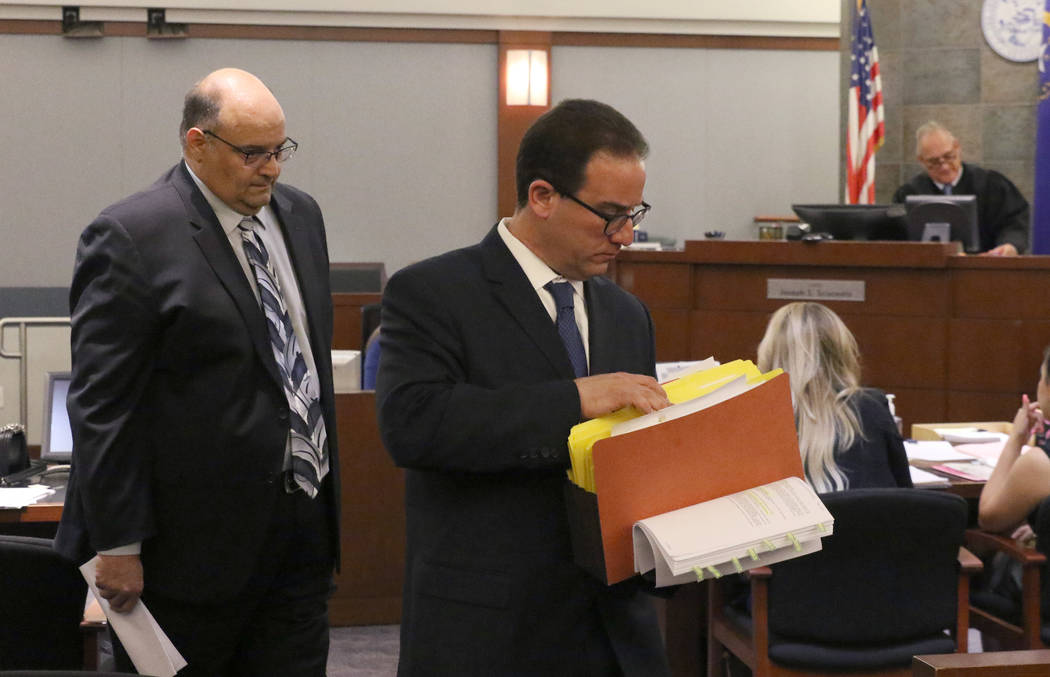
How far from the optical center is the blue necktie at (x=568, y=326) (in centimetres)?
191

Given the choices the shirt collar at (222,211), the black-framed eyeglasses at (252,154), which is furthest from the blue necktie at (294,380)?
the black-framed eyeglasses at (252,154)

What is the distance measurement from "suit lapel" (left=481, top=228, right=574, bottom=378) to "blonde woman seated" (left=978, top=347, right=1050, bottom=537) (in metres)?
2.06

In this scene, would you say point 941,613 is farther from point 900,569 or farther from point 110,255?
point 110,255

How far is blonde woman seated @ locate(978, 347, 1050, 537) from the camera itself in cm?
347

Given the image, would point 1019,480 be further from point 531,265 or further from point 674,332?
point 674,332

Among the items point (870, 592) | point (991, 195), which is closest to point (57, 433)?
point (870, 592)

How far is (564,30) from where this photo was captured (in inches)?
436

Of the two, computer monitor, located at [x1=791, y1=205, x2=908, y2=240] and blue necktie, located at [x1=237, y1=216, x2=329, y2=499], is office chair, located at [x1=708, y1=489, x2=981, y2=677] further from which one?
computer monitor, located at [x1=791, y1=205, x2=908, y2=240]

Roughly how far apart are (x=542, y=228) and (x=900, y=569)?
1.70 metres

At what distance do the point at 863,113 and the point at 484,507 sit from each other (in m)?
8.44

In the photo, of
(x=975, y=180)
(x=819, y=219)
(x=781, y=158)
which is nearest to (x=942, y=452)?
(x=819, y=219)

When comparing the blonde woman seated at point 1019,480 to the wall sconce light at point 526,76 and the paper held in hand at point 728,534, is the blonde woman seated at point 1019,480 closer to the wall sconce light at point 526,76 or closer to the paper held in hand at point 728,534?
the paper held in hand at point 728,534

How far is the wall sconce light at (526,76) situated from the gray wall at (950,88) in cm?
262

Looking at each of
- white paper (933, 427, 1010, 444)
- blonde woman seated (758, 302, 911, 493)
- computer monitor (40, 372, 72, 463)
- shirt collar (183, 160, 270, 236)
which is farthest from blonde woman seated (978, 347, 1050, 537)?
computer monitor (40, 372, 72, 463)
